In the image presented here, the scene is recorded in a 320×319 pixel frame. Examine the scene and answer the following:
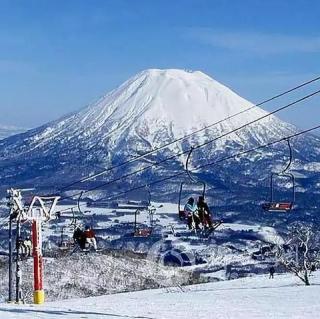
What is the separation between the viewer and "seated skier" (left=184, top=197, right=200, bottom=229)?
2173 cm

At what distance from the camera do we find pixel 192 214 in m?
21.8

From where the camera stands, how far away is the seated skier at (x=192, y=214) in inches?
856

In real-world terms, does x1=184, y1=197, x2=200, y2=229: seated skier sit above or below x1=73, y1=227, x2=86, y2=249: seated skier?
above

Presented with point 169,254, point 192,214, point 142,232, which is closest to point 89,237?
point 142,232

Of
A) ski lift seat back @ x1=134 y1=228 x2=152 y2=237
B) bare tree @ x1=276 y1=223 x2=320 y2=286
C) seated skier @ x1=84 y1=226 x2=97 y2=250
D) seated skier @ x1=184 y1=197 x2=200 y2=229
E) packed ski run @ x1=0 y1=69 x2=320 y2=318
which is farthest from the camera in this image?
bare tree @ x1=276 y1=223 x2=320 y2=286

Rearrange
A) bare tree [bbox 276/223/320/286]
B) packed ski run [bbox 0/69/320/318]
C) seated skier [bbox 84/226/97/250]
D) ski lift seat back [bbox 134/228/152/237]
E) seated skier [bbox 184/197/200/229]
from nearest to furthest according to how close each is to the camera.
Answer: seated skier [bbox 184/197/200/229], packed ski run [bbox 0/69/320/318], ski lift seat back [bbox 134/228/152/237], seated skier [bbox 84/226/97/250], bare tree [bbox 276/223/320/286]

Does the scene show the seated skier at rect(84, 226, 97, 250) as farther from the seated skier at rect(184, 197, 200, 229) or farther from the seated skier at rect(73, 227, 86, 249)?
the seated skier at rect(184, 197, 200, 229)

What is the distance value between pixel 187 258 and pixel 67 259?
1510 inches

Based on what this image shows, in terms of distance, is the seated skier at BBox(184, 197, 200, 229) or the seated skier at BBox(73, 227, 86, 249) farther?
the seated skier at BBox(73, 227, 86, 249)

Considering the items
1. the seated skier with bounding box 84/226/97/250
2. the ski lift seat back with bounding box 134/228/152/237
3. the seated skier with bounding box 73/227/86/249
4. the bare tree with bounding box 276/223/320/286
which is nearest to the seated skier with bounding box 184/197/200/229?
the ski lift seat back with bounding box 134/228/152/237

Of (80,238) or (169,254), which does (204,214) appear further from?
(169,254)

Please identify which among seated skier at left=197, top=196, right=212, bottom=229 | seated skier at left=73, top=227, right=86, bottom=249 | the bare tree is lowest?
the bare tree

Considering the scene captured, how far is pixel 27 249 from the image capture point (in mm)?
28516

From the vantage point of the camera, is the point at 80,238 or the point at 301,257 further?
the point at 301,257
